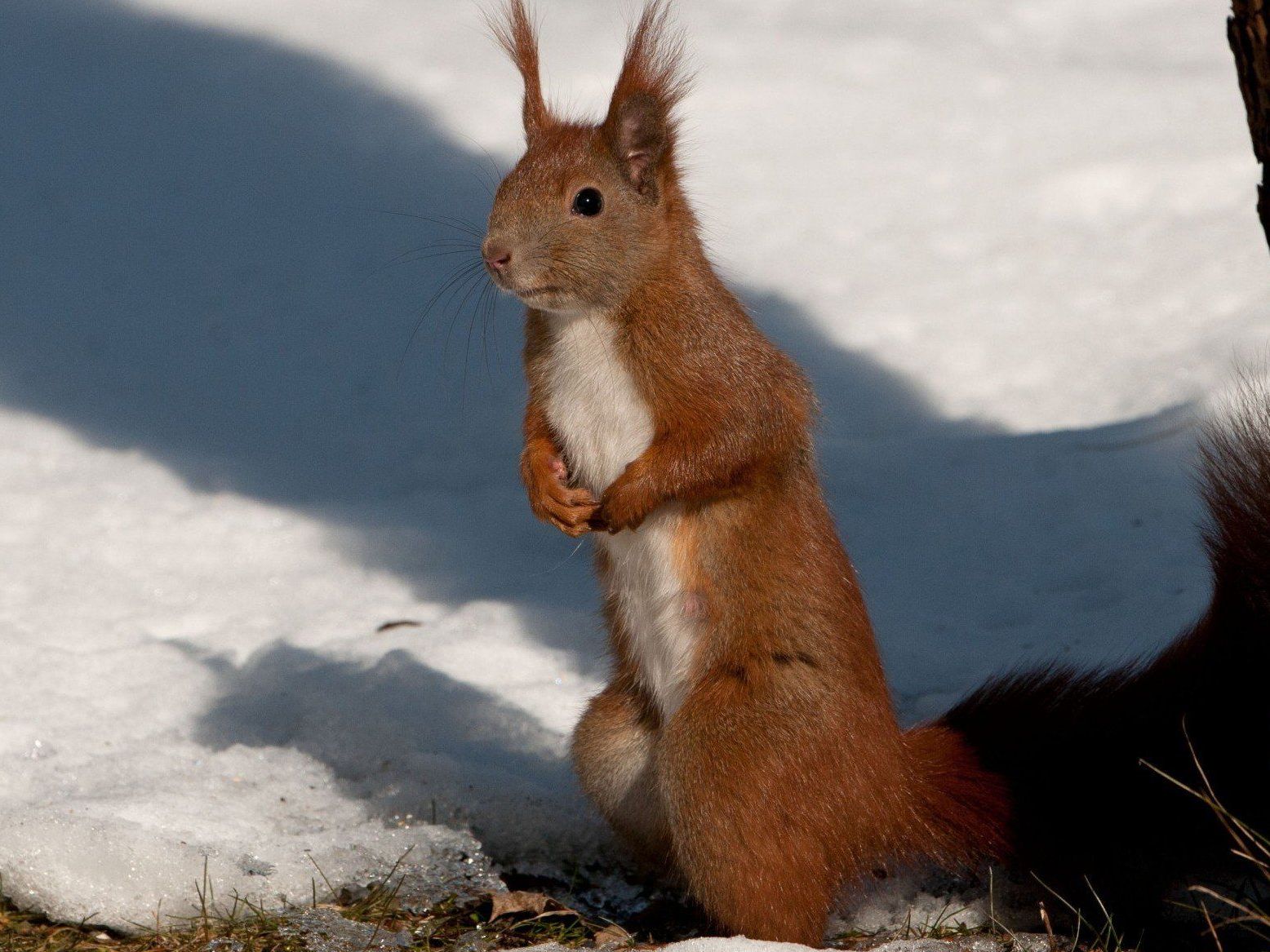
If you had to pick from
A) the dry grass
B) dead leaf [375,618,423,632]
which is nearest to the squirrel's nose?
the dry grass

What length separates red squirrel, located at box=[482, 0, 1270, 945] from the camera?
277 centimetres

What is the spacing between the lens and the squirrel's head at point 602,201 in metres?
2.82

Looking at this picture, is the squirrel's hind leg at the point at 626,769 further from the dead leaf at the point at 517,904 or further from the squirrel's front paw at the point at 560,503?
the squirrel's front paw at the point at 560,503

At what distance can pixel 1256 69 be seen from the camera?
2.61 metres

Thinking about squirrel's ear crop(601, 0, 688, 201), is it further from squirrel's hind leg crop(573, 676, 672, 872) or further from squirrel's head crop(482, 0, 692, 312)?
squirrel's hind leg crop(573, 676, 672, 872)

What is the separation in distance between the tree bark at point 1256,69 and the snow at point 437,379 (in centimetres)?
161

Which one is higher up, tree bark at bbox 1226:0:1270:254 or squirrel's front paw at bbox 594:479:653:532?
tree bark at bbox 1226:0:1270:254

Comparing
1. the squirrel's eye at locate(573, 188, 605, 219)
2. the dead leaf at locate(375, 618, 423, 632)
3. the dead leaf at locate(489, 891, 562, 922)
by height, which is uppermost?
the squirrel's eye at locate(573, 188, 605, 219)

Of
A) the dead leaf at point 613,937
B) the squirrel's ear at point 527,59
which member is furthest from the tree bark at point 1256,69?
the dead leaf at point 613,937

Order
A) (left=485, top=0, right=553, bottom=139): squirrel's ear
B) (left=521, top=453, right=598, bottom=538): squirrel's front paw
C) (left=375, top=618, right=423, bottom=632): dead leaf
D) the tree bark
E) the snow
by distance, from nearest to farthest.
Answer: the tree bark, (left=521, top=453, right=598, bottom=538): squirrel's front paw, (left=485, top=0, right=553, bottom=139): squirrel's ear, the snow, (left=375, top=618, right=423, bottom=632): dead leaf

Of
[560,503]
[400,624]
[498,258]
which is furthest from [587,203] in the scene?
[400,624]

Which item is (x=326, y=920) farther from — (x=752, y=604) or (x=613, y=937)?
(x=752, y=604)

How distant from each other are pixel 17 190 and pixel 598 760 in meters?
4.75

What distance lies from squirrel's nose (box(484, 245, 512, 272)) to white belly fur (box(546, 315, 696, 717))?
194mm
